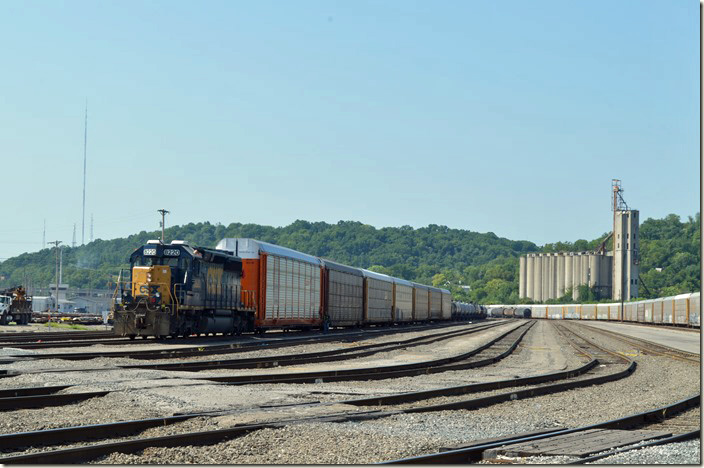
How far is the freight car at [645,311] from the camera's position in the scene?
2581 inches

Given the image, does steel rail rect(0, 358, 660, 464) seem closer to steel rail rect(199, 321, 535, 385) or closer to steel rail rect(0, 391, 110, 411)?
steel rail rect(0, 391, 110, 411)

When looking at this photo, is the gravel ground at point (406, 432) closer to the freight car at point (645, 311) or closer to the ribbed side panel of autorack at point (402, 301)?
the ribbed side panel of autorack at point (402, 301)

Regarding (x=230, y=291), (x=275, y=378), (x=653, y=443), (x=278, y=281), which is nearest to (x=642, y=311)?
(x=278, y=281)

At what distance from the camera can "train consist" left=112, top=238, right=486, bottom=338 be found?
93.3ft

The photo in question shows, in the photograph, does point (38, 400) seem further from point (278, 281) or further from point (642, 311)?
point (642, 311)

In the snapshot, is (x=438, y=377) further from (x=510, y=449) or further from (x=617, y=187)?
(x=617, y=187)

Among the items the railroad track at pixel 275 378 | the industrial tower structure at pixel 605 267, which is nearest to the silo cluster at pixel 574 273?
the industrial tower structure at pixel 605 267

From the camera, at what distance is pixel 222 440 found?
367 inches

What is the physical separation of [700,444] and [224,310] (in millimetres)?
24165

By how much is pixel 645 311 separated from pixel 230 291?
227 feet

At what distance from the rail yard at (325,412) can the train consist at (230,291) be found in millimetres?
6188

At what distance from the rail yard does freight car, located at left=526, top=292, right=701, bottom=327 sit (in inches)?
1734

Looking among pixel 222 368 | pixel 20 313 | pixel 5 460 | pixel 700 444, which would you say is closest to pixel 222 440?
pixel 5 460

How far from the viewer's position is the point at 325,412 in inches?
461
